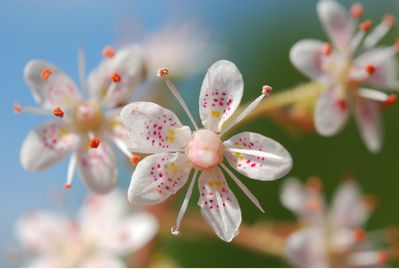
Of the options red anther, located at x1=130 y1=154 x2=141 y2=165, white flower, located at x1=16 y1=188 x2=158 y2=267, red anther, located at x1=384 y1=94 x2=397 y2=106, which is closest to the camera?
red anther, located at x1=130 y1=154 x2=141 y2=165

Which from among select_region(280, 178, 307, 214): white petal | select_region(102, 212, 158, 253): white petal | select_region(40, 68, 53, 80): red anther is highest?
select_region(40, 68, 53, 80): red anther

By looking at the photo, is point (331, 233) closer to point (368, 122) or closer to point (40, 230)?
point (368, 122)

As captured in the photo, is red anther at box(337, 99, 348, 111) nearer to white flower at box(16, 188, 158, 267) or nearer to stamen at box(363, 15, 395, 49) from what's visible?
stamen at box(363, 15, 395, 49)

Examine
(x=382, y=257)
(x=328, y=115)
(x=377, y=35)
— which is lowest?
(x=382, y=257)

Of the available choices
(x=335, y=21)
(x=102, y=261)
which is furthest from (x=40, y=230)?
(x=335, y=21)

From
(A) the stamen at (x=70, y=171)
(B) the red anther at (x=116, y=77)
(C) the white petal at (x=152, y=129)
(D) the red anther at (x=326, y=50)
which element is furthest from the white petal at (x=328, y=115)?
(A) the stamen at (x=70, y=171)

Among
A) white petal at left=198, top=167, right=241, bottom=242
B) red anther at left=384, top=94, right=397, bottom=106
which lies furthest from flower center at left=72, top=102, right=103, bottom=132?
red anther at left=384, top=94, right=397, bottom=106
